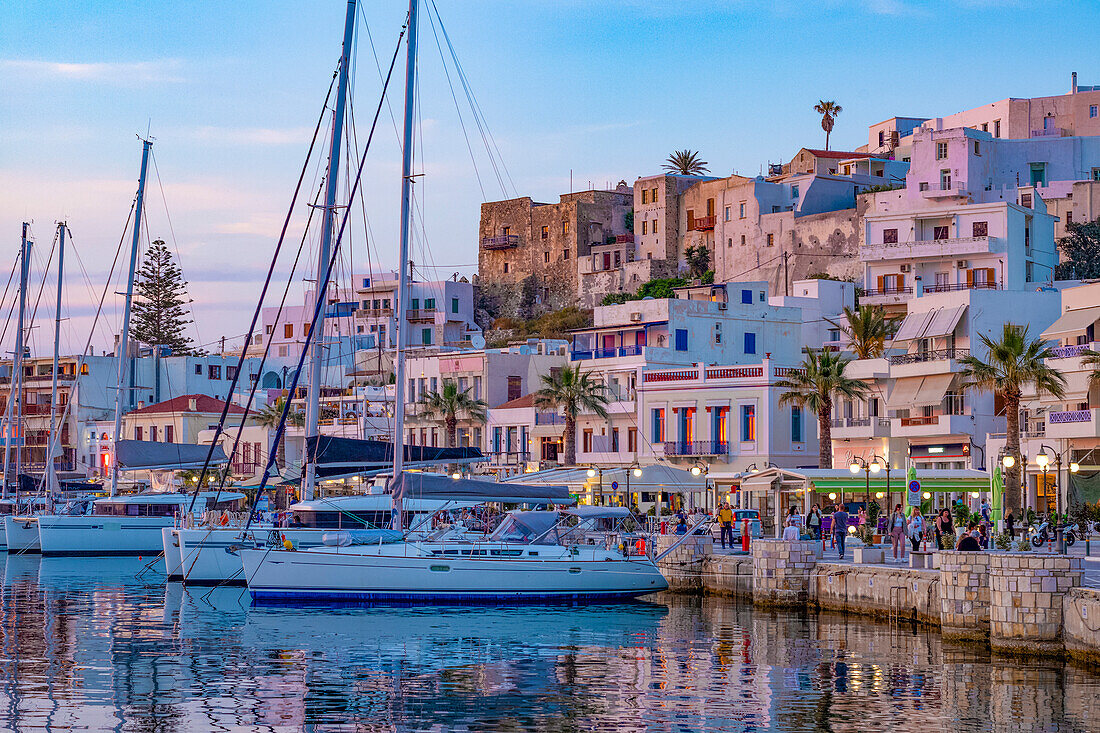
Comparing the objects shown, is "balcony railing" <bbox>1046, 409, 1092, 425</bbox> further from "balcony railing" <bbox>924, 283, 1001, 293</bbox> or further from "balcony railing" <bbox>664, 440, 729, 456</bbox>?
"balcony railing" <bbox>924, 283, 1001, 293</bbox>

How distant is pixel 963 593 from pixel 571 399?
3534 cm

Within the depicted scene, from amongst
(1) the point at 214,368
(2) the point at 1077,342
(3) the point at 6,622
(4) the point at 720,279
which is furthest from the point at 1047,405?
(1) the point at 214,368

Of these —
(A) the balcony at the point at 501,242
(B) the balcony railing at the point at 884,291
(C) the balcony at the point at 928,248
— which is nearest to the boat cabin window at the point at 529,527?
(C) the balcony at the point at 928,248

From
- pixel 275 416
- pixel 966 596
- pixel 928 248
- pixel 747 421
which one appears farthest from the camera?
pixel 275 416

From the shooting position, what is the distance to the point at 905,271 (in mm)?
75688

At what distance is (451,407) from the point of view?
68438 mm

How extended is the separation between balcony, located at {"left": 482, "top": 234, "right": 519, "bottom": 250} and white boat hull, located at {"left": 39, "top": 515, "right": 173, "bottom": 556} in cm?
6778

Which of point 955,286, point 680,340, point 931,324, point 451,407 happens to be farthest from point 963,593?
Result: point 955,286

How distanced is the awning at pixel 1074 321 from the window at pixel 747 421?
11.2 m

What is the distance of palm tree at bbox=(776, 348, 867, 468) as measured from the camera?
52.1 m

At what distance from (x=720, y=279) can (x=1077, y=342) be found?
49.6 metres

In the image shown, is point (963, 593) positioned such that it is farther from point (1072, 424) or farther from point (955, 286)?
point (955, 286)

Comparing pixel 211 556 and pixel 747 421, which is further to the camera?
pixel 747 421

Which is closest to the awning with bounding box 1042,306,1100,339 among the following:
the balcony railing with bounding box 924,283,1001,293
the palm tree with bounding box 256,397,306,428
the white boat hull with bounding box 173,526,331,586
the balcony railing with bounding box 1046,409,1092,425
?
the balcony railing with bounding box 1046,409,1092,425
